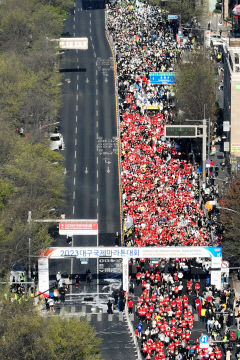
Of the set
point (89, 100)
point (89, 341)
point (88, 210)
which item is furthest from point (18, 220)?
point (89, 100)

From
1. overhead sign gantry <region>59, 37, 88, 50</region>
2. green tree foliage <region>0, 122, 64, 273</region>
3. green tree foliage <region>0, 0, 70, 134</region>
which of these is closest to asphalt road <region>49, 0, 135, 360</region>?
overhead sign gantry <region>59, 37, 88, 50</region>

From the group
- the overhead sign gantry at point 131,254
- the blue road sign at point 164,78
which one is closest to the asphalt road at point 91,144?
the blue road sign at point 164,78

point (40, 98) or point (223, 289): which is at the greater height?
point (40, 98)

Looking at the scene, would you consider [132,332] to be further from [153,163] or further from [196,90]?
[196,90]

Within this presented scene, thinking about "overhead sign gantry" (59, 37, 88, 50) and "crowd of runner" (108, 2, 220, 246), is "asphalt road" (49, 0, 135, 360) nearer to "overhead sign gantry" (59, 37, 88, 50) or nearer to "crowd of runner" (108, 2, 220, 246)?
"crowd of runner" (108, 2, 220, 246)

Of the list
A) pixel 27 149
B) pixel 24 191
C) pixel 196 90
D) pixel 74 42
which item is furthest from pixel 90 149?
pixel 74 42

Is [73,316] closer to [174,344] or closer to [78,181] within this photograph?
[174,344]
